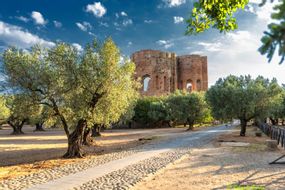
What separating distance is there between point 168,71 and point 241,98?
59.5m

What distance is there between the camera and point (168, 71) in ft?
283

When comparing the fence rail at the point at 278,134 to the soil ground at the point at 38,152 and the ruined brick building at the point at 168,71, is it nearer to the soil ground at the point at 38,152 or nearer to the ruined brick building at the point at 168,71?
the soil ground at the point at 38,152

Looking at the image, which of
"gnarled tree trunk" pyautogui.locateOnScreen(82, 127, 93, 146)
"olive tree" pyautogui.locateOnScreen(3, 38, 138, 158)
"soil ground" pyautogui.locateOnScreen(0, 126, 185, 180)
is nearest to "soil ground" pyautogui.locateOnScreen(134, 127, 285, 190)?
"soil ground" pyautogui.locateOnScreen(0, 126, 185, 180)

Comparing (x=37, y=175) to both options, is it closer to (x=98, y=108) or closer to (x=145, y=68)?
(x=98, y=108)

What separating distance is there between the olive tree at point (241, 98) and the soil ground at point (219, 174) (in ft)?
39.5

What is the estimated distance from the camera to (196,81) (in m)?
90.6

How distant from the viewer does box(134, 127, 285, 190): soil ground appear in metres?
9.41

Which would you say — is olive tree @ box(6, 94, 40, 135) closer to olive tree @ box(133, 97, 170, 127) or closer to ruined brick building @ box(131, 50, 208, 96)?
olive tree @ box(133, 97, 170, 127)

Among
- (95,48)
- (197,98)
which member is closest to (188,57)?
(197,98)

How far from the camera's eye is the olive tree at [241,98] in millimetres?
27344

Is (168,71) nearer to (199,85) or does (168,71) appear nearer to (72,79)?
(199,85)

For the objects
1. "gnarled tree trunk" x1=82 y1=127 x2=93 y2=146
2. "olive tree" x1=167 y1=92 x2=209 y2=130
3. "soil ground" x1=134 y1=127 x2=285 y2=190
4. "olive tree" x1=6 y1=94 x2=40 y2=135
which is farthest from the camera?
"olive tree" x1=167 y1=92 x2=209 y2=130

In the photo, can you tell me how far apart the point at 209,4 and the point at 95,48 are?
495 inches

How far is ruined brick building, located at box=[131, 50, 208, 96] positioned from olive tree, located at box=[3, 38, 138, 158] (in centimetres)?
6435
